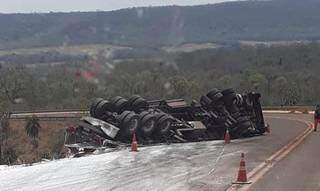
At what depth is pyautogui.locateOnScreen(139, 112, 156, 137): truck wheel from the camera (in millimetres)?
21391

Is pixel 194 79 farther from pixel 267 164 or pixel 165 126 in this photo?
pixel 267 164

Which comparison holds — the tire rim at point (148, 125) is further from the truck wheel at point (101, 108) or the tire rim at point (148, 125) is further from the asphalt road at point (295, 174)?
the asphalt road at point (295, 174)

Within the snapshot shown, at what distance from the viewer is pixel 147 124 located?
21484 millimetres

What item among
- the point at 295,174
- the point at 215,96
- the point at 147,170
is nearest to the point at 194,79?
the point at 215,96

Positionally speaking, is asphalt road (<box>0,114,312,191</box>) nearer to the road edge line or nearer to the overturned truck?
the road edge line

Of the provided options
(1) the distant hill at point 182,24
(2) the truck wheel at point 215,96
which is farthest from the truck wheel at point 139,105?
(1) the distant hill at point 182,24

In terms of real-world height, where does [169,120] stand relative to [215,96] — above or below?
below

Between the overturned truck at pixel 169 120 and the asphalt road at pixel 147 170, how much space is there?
140cm

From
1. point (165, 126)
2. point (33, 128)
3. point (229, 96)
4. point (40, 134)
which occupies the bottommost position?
point (40, 134)

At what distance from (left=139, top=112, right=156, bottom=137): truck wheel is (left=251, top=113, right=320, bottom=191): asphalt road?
17.2ft

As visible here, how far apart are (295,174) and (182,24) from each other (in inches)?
3446

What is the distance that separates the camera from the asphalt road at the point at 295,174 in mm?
11836

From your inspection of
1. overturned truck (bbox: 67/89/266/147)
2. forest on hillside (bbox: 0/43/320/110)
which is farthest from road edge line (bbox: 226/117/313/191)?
forest on hillside (bbox: 0/43/320/110)

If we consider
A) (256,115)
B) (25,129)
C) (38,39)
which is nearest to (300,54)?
(38,39)
